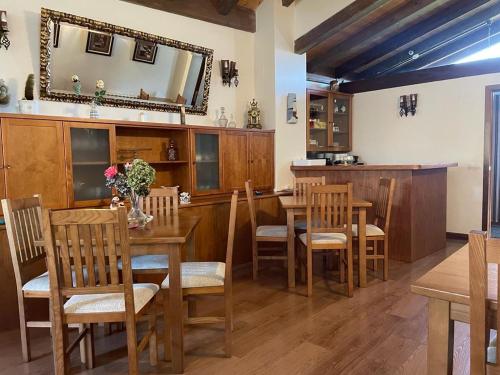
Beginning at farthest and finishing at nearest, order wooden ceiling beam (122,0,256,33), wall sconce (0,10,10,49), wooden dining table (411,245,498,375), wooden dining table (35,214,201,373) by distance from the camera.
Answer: wooden ceiling beam (122,0,256,33) < wall sconce (0,10,10,49) < wooden dining table (35,214,201,373) < wooden dining table (411,245,498,375)

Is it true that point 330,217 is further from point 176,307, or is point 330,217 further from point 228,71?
point 228,71

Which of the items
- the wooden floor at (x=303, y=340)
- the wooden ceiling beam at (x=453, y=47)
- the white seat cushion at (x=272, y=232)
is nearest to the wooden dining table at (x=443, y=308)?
the wooden floor at (x=303, y=340)

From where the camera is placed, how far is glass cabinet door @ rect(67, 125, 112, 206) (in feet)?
9.78

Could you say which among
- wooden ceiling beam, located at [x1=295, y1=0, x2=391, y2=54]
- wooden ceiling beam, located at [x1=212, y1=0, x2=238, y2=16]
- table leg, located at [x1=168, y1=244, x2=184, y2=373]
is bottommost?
table leg, located at [x1=168, y1=244, x2=184, y2=373]

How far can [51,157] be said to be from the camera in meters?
2.81

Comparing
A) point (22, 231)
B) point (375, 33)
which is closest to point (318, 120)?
point (375, 33)

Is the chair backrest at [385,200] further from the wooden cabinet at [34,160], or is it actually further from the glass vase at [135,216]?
the wooden cabinet at [34,160]

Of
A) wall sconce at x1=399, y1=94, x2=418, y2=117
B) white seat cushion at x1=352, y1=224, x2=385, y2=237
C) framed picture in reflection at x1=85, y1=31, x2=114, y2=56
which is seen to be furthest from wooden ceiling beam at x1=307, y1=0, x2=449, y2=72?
framed picture in reflection at x1=85, y1=31, x2=114, y2=56

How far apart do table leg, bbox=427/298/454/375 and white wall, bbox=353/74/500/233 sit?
180 inches

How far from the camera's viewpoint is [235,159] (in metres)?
4.13

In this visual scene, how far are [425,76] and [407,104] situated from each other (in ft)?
1.49

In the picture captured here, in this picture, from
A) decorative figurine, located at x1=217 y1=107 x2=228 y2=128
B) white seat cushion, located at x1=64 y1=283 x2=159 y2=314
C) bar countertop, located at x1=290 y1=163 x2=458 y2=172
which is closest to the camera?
white seat cushion, located at x1=64 y1=283 x2=159 y2=314

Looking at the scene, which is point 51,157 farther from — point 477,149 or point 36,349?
point 477,149

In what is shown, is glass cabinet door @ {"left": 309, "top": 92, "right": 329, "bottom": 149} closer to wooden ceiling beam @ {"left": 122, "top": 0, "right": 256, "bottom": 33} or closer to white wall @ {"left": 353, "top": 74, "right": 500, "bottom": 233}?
white wall @ {"left": 353, "top": 74, "right": 500, "bottom": 233}
